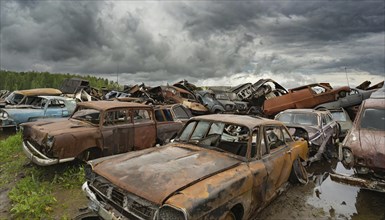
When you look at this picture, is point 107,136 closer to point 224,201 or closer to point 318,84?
point 224,201

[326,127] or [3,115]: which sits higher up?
[326,127]

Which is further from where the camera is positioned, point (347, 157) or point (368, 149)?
point (347, 157)

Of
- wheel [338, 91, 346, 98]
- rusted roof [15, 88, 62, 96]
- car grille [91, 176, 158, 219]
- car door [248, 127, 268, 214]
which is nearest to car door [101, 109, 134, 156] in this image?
car grille [91, 176, 158, 219]

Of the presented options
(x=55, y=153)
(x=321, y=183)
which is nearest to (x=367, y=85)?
(x=321, y=183)

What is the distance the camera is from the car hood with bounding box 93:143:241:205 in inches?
120

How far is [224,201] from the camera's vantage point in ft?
10.2

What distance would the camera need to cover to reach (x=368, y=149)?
507 cm

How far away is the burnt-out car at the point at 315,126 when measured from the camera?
7.77m

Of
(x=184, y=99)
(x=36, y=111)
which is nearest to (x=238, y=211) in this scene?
(x=36, y=111)

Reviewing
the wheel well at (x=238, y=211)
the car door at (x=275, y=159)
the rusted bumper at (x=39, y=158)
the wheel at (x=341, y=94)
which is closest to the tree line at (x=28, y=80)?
the wheel at (x=341, y=94)

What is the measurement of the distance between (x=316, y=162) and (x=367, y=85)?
36.3ft

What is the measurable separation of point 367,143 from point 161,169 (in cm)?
417

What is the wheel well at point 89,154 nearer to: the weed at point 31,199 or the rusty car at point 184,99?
the weed at point 31,199

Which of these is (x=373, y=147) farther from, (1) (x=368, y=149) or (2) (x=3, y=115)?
(2) (x=3, y=115)
